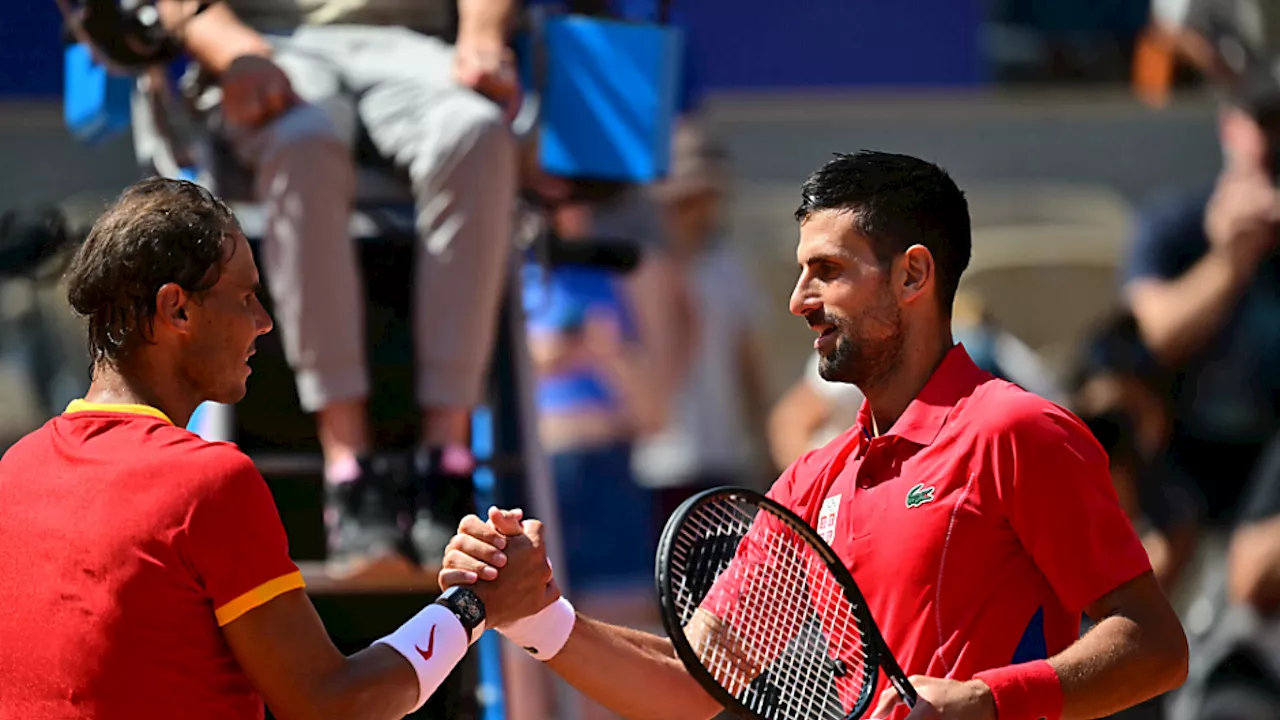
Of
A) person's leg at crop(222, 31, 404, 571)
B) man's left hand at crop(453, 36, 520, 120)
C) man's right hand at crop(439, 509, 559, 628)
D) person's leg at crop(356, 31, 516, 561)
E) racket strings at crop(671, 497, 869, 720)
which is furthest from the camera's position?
man's left hand at crop(453, 36, 520, 120)

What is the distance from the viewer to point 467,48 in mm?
4730

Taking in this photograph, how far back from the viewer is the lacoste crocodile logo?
9.39ft

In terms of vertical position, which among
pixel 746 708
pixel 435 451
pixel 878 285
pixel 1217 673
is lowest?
pixel 1217 673

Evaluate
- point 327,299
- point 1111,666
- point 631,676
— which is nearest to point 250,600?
point 631,676

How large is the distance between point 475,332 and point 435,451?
0.94 feet

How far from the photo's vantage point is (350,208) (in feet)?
15.0

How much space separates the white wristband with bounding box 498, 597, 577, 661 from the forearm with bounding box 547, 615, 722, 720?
2 centimetres

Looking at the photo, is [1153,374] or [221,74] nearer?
[221,74]

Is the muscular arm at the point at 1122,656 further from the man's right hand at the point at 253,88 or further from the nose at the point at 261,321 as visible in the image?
the man's right hand at the point at 253,88

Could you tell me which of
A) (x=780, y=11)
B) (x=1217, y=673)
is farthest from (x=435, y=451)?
(x=780, y=11)

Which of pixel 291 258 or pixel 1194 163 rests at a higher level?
pixel 291 258

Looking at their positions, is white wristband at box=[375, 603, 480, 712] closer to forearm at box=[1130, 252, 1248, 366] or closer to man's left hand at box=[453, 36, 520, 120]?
man's left hand at box=[453, 36, 520, 120]

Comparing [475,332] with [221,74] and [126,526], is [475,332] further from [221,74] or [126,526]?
[126,526]

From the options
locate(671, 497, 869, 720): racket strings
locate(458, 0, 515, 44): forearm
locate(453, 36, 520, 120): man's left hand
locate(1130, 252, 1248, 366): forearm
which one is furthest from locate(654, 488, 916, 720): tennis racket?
locate(1130, 252, 1248, 366): forearm
